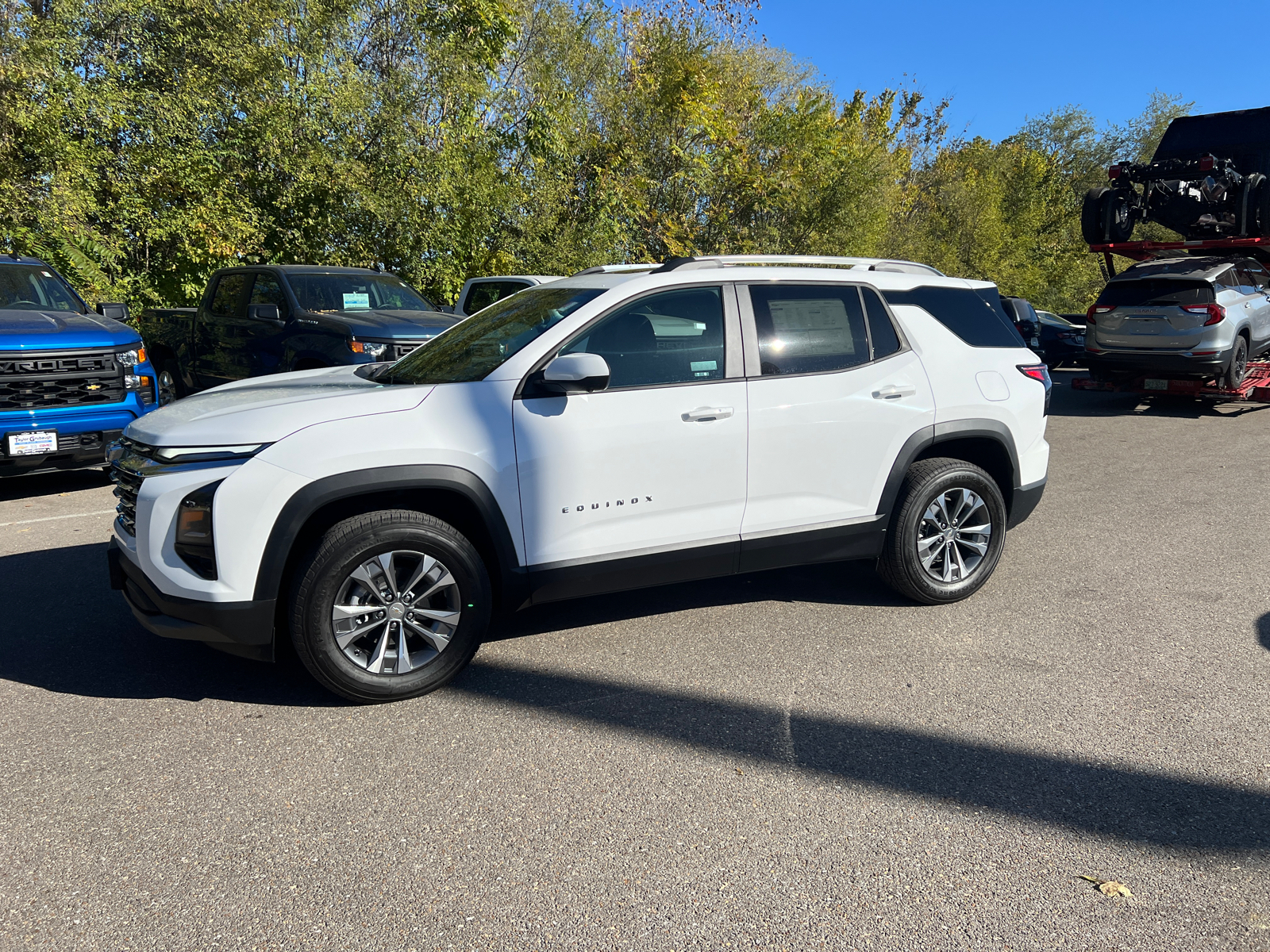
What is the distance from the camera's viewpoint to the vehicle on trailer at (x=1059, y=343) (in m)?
20.0

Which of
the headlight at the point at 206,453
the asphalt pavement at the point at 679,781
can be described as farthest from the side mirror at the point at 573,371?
the asphalt pavement at the point at 679,781

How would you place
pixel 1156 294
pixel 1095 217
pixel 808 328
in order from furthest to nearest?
pixel 1095 217
pixel 1156 294
pixel 808 328

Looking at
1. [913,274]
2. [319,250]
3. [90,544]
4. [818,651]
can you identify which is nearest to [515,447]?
[818,651]

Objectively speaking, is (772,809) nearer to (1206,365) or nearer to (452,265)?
(1206,365)

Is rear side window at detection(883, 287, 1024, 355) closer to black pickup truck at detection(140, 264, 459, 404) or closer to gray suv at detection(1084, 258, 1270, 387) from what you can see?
black pickup truck at detection(140, 264, 459, 404)

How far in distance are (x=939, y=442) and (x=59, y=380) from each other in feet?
21.5

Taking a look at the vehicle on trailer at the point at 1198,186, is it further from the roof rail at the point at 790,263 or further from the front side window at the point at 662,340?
the front side window at the point at 662,340

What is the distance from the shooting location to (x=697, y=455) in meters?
4.21

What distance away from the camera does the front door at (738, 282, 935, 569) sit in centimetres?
443

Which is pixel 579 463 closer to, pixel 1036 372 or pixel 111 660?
pixel 111 660

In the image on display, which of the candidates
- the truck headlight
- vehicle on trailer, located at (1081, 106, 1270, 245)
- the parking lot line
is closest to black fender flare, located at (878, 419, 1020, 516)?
the truck headlight

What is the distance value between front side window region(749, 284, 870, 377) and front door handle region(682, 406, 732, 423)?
32cm

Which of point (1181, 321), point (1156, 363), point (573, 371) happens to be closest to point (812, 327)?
point (573, 371)

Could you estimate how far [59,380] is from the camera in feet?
24.3
